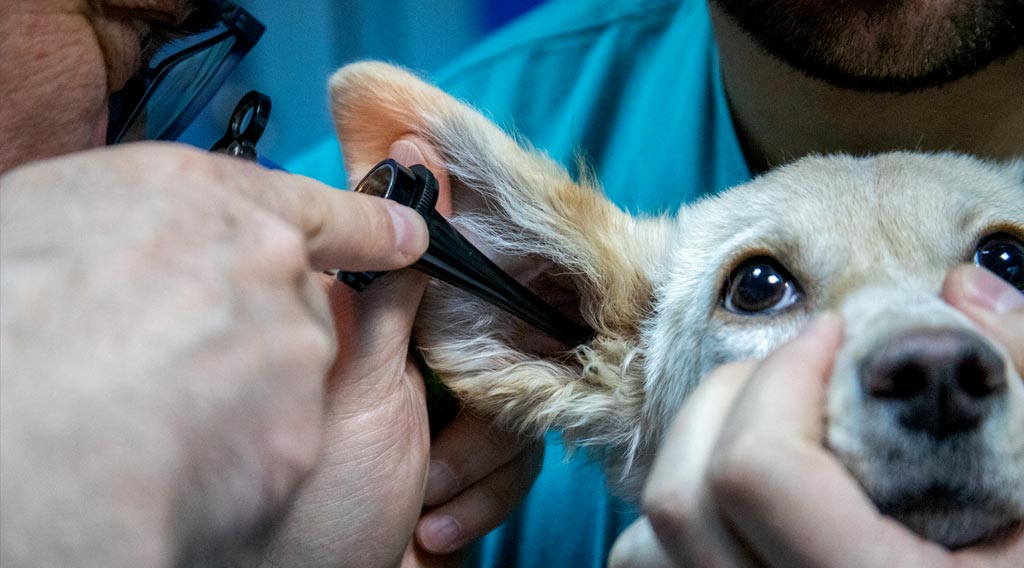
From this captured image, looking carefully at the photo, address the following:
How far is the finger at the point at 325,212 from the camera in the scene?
0.79 meters

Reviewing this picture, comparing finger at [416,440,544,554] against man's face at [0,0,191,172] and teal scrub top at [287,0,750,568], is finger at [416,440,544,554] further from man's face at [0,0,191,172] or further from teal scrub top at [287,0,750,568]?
man's face at [0,0,191,172]

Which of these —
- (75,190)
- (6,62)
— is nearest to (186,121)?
(6,62)

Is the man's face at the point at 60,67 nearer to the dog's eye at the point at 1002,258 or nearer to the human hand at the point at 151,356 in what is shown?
the human hand at the point at 151,356

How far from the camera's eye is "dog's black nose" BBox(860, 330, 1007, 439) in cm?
78

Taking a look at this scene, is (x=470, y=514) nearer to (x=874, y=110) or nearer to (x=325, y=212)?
(x=325, y=212)

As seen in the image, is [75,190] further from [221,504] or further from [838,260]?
[838,260]

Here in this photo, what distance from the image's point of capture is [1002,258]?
1.19 m

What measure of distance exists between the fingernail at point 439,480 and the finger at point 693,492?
55 cm

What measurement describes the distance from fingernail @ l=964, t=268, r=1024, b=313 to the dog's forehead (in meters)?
0.19

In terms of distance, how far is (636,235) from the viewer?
1.50m

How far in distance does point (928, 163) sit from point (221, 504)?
1240 millimetres

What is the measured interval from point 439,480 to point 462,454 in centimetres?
6

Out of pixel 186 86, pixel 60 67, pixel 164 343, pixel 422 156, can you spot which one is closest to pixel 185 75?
pixel 186 86

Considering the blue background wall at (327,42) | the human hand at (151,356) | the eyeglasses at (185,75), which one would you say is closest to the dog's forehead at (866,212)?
the human hand at (151,356)
